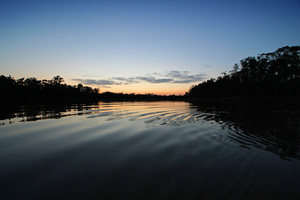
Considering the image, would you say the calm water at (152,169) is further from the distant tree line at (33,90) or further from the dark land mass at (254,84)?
the distant tree line at (33,90)

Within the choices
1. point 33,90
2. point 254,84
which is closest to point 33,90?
point 33,90

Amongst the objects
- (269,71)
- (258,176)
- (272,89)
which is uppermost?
(269,71)

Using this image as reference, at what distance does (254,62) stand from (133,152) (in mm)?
101806

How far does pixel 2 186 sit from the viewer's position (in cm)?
315

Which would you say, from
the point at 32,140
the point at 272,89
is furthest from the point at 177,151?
the point at 272,89

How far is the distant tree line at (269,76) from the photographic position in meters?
68.7

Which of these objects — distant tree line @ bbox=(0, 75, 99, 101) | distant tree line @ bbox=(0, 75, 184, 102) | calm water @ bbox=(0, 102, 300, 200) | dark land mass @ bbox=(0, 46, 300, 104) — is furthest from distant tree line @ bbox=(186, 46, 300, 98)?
distant tree line @ bbox=(0, 75, 99, 101)

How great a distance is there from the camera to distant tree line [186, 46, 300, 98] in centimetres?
6869

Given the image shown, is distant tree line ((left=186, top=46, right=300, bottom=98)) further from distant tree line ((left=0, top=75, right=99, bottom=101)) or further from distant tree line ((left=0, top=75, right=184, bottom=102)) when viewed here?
distant tree line ((left=0, top=75, right=99, bottom=101))

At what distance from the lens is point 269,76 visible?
77750 millimetres

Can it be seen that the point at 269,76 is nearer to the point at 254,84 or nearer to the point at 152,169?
the point at 254,84

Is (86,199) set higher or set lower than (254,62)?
lower

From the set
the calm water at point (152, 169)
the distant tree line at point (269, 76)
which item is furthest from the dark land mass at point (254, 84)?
the calm water at point (152, 169)

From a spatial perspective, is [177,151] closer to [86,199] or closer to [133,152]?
[133,152]
